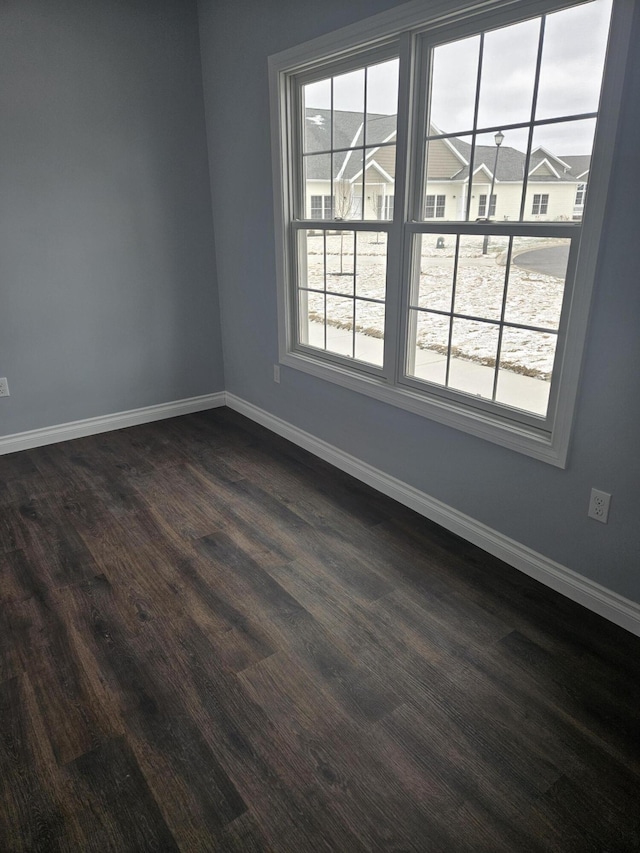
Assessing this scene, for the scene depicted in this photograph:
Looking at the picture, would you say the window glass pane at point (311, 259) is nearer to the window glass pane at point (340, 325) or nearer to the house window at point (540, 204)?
the window glass pane at point (340, 325)

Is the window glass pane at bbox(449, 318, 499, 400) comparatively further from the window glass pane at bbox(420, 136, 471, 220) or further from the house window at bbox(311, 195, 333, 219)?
the house window at bbox(311, 195, 333, 219)

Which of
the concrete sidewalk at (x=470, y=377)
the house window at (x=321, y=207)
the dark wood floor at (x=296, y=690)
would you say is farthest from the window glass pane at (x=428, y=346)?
the house window at (x=321, y=207)

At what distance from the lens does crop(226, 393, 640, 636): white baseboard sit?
214cm

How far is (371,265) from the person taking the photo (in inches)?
114

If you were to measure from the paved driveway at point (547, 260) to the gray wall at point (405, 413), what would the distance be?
0.18 m

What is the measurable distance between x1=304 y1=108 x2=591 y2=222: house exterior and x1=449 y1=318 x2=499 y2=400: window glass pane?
45 cm


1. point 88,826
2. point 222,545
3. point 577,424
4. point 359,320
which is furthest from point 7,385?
point 577,424

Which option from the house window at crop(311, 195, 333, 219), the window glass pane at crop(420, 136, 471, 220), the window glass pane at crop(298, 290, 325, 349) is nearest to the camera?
the window glass pane at crop(420, 136, 471, 220)

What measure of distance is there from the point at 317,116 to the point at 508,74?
122 centimetres

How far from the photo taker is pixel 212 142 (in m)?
3.84

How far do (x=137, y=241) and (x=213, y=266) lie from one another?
56 centimetres

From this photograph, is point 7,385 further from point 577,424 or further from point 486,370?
point 577,424

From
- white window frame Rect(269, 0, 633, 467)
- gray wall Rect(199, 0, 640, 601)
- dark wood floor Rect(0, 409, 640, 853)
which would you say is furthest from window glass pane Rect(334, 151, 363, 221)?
dark wood floor Rect(0, 409, 640, 853)

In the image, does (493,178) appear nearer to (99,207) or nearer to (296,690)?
(296,690)
